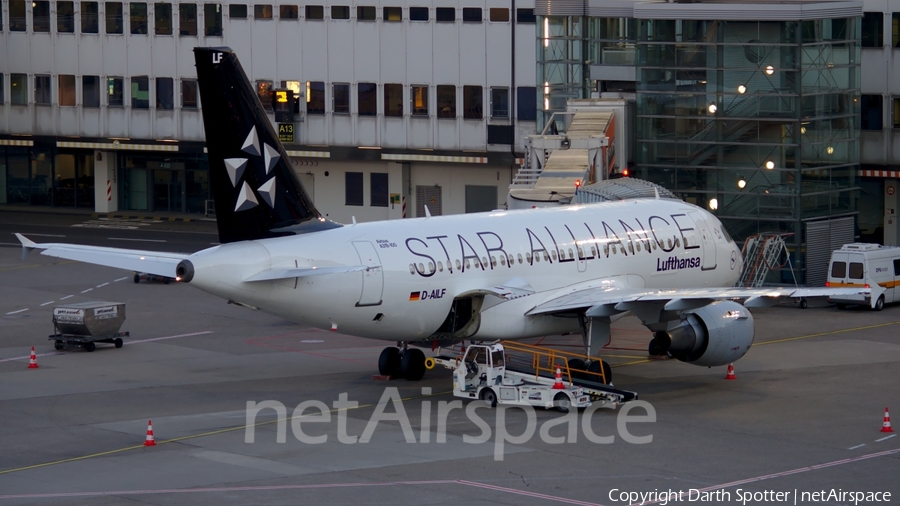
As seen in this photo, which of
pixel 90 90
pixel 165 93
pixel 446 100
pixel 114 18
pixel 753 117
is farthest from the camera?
pixel 90 90

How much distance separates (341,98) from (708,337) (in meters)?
43.4

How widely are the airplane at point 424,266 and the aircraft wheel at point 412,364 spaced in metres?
0.04

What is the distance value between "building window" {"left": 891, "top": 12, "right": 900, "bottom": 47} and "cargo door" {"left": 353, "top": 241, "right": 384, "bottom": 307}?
38135 millimetres

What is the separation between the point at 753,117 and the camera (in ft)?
186

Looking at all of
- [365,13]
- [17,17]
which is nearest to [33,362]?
[365,13]

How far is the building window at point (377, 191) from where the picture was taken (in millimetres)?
78375

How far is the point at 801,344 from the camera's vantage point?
45406 millimetres

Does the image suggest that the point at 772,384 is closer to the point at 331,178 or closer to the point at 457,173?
the point at 457,173

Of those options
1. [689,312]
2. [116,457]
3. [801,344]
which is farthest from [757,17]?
[116,457]

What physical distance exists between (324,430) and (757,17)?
3199cm

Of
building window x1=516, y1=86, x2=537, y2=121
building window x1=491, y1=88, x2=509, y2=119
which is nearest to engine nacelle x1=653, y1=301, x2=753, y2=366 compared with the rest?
building window x1=516, y1=86, x2=537, y2=121

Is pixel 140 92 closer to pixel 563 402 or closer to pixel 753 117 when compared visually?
pixel 753 117

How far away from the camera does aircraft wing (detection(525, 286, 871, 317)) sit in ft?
113

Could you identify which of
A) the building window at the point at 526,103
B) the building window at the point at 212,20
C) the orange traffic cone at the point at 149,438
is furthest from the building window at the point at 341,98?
the orange traffic cone at the point at 149,438
